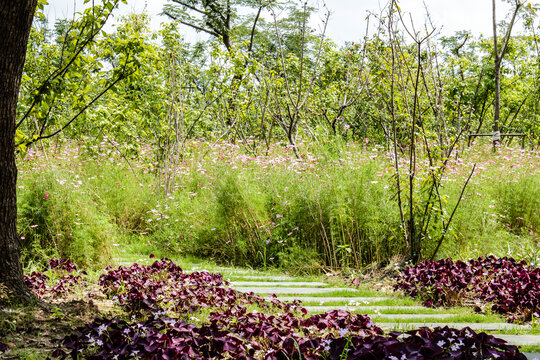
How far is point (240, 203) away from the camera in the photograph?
6211 mm

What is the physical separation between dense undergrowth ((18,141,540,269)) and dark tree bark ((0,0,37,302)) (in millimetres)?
1842

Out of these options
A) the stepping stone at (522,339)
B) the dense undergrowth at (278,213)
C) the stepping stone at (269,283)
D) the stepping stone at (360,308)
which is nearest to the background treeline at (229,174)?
the dense undergrowth at (278,213)

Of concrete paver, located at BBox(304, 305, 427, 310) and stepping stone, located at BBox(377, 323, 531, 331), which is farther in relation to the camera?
concrete paver, located at BBox(304, 305, 427, 310)

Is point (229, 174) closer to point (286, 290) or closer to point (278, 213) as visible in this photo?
point (278, 213)

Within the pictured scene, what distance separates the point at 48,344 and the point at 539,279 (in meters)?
3.69

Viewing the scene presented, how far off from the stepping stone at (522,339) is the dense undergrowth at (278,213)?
1929 millimetres

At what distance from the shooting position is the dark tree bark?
3092 mm

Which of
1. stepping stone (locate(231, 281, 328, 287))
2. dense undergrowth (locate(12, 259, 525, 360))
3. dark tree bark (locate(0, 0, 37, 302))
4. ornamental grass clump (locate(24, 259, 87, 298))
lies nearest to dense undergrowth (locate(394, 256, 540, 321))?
stepping stone (locate(231, 281, 328, 287))

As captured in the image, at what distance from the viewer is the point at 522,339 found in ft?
9.87

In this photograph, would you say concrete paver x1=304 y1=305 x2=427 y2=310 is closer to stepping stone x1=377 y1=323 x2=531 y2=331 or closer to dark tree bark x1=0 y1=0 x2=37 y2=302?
stepping stone x1=377 y1=323 x2=531 y2=331

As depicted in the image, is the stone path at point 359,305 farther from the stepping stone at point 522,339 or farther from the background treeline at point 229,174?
the background treeline at point 229,174

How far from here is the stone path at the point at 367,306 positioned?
3.31m

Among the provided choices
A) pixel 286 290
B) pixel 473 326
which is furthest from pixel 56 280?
pixel 473 326

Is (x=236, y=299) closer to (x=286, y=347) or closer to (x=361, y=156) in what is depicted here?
(x=286, y=347)
